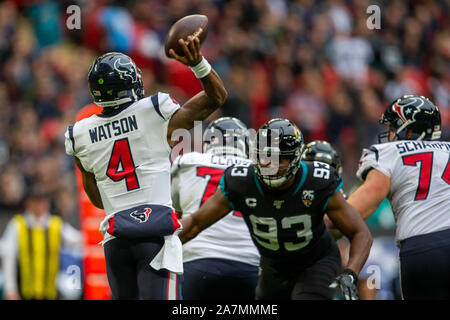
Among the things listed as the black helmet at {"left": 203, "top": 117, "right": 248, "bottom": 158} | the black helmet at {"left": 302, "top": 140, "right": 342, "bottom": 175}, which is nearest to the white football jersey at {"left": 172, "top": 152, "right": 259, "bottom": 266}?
the black helmet at {"left": 203, "top": 117, "right": 248, "bottom": 158}

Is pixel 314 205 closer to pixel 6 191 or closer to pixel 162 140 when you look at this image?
pixel 162 140

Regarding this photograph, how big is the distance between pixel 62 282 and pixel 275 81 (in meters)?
5.34

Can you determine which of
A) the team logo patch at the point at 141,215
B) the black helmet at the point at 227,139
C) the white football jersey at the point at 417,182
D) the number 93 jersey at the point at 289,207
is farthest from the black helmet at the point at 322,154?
the team logo patch at the point at 141,215

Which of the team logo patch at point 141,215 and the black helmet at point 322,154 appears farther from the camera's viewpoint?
the black helmet at point 322,154

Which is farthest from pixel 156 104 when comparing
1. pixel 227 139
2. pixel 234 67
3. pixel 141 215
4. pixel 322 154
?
pixel 234 67

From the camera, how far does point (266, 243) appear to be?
18.9ft

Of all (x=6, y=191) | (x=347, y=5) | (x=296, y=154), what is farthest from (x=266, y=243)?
(x=347, y=5)

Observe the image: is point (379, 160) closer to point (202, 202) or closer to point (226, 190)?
point (226, 190)

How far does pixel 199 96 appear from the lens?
5.14 m

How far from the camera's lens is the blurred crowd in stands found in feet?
37.4

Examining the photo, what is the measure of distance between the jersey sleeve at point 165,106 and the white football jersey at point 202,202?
1621 mm

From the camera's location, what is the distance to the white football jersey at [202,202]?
653 cm

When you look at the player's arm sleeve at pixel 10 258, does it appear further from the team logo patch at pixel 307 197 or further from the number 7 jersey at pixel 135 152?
the team logo patch at pixel 307 197
